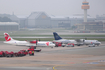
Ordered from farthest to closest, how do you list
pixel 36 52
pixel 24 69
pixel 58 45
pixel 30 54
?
pixel 58 45 < pixel 36 52 < pixel 30 54 < pixel 24 69

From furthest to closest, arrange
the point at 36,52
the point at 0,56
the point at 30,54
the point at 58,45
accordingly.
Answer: the point at 58,45, the point at 36,52, the point at 30,54, the point at 0,56

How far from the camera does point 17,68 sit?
42.7 metres

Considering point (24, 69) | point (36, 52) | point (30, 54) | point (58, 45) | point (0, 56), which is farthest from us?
point (58, 45)

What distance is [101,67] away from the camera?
43.7m

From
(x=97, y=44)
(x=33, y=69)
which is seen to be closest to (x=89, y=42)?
(x=97, y=44)

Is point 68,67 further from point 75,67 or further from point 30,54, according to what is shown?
point 30,54

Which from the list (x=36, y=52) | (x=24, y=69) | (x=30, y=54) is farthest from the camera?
(x=36, y=52)

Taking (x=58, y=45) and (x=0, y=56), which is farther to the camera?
(x=58, y=45)

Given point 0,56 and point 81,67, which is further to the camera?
point 0,56

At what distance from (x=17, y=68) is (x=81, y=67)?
41.2ft

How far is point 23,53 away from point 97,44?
42840 mm

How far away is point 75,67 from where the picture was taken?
43875mm

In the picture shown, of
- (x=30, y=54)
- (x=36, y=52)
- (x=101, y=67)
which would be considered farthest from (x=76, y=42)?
(x=101, y=67)

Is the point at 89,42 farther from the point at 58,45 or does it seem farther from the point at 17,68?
the point at 17,68
